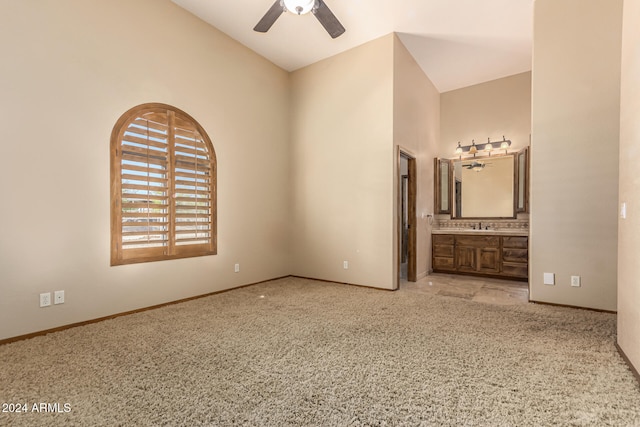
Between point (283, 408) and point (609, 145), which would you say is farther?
point (609, 145)

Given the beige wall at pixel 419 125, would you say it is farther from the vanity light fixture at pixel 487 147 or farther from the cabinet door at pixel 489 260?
the cabinet door at pixel 489 260

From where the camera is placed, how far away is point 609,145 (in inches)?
126

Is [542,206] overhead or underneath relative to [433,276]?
overhead

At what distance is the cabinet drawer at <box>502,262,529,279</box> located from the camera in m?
4.89

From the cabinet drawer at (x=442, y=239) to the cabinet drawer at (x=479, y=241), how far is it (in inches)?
5.1

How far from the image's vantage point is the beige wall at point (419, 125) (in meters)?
4.41

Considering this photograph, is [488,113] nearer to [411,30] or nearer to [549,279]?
[411,30]

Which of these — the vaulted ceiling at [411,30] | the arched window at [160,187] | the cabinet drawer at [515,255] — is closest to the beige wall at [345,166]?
the vaulted ceiling at [411,30]

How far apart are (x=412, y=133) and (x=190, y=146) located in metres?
3.38

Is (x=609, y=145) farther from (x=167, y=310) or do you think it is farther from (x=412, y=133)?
(x=167, y=310)

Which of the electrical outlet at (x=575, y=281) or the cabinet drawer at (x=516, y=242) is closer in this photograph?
the electrical outlet at (x=575, y=281)

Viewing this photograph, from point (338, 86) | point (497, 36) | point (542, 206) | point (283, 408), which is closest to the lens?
point (283, 408)

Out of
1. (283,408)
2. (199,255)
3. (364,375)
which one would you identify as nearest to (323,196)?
(199,255)

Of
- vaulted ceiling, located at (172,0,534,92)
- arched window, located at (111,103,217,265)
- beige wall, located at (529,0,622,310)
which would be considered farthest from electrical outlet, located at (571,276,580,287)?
arched window, located at (111,103,217,265)
